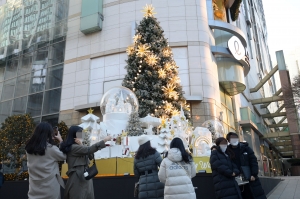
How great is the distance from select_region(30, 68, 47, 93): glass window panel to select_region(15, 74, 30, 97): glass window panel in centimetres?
64

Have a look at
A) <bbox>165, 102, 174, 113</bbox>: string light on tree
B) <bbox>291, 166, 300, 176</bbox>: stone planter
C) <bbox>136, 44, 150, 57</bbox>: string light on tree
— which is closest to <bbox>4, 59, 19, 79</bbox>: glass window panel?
<bbox>136, 44, 150, 57</bbox>: string light on tree

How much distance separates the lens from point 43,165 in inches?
109

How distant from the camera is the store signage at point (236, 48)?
17359mm

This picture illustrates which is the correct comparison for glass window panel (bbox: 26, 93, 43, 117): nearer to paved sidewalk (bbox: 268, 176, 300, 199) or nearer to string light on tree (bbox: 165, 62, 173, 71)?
string light on tree (bbox: 165, 62, 173, 71)

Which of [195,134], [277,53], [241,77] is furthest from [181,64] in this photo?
[277,53]

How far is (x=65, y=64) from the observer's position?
18828mm

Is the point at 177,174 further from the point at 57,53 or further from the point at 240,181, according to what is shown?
the point at 57,53

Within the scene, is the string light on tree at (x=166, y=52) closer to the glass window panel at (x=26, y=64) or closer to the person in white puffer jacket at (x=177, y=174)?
the person in white puffer jacket at (x=177, y=174)

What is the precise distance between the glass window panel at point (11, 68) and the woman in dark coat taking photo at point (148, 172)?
21455mm

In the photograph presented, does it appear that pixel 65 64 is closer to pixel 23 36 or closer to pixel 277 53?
pixel 23 36

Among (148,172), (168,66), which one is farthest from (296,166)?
(148,172)

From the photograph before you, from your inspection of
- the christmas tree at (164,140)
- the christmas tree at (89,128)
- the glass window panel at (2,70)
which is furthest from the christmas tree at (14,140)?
the glass window panel at (2,70)

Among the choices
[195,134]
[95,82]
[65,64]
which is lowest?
[195,134]

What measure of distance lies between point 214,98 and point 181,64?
2.92 metres
